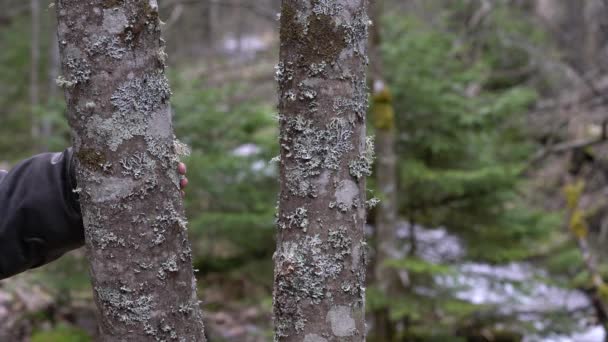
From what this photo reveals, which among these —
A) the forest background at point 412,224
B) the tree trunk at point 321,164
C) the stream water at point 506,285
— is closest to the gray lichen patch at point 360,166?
the tree trunk at point 321,164

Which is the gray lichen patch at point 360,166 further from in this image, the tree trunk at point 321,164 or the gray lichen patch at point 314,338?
the gray lichen patch at point 314,338

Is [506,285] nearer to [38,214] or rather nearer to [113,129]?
[38,214]

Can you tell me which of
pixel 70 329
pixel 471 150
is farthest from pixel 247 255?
pixel 471 150

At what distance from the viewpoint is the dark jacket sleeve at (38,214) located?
1.54 meters

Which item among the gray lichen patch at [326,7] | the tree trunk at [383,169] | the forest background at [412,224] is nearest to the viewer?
the gray lichen patch at [326,7]

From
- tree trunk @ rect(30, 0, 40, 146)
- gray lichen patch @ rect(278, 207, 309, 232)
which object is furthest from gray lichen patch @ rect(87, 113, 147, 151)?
tree trunk @ rect(30, 0, 40, 146)

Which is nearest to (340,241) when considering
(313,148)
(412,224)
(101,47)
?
(313,148)

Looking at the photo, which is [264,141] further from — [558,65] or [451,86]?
[558,65]

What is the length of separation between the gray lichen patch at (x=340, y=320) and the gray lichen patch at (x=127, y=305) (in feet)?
1.35

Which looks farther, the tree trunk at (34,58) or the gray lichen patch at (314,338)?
the tree trunk at (34,58)

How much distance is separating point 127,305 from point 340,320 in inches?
19.4

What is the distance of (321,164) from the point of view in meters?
1.36

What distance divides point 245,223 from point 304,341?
12.2ft

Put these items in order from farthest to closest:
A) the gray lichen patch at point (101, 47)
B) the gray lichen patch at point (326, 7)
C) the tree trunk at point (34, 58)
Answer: the tree trunk at point (34, 58) < the gray lichen patch at point (326, 7) < the gray lichen patch at point (101, 47)
